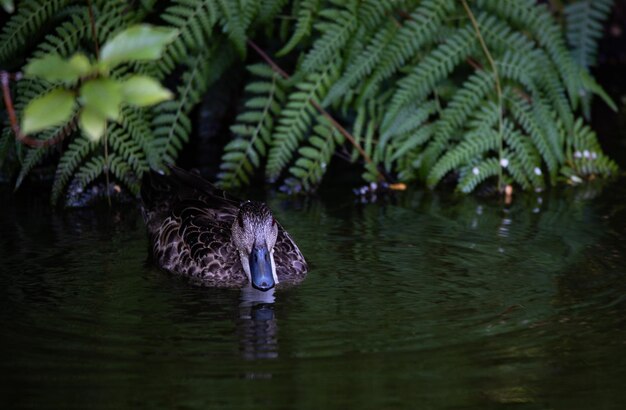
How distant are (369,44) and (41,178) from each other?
266 centimetres

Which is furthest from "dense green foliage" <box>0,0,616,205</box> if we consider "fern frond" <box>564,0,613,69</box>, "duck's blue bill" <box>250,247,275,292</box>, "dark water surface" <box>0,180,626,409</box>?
"duck's blue bill" <box>250,247,275,292</box>

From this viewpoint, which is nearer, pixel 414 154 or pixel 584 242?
pixel 584 242

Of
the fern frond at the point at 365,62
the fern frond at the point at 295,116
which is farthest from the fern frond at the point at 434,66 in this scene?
the fern frond at the point at 295,116

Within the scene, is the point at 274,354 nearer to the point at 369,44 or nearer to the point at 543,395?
the point at 543,395

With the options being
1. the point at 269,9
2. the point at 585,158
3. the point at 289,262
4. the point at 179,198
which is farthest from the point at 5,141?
the point at 585,158

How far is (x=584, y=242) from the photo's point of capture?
246 inches

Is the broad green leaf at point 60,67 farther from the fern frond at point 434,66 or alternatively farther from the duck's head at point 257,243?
the fern frond at point 434,66

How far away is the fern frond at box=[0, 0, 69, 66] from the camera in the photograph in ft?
21.8

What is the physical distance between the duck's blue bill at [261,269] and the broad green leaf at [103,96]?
3.07 m

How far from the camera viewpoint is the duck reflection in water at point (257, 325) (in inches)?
Answer: 169

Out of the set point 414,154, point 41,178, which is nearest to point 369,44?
point 414,154

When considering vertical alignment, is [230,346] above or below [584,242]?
below

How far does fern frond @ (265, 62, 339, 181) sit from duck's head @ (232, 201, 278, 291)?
4.95ft

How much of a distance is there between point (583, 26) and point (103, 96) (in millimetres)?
6870
